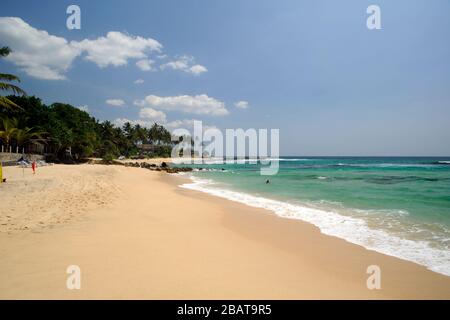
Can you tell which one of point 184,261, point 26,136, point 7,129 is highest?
point 7,129

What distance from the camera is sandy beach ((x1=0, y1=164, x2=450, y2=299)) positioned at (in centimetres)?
392

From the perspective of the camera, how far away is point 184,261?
4.98 metres

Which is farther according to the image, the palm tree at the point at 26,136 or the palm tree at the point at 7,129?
the palm tree at the point at 26,136

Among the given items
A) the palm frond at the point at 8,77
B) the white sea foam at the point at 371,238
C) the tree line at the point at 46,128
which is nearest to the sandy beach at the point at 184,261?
the white sea foam at the point at 371,238

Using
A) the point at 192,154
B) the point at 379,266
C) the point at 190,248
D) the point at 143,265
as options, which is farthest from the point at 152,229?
the point at 192,154

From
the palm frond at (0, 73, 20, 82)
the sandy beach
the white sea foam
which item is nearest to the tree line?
the palm frond at (0, 73, 20, 82)

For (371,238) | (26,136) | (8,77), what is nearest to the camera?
(371,238)

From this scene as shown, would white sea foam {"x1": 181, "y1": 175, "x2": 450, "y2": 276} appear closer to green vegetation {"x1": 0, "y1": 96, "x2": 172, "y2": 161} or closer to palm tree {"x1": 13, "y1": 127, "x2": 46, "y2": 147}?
green vegetation {"x1": 0, "y1": 96, "x2": 172, "y2": 161}

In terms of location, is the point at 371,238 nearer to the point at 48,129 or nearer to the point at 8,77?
the point at 8,77

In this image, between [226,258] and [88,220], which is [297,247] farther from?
[88,220]

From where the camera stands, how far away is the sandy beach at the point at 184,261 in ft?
12.9

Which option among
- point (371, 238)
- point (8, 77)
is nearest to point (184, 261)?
point (371, 238)

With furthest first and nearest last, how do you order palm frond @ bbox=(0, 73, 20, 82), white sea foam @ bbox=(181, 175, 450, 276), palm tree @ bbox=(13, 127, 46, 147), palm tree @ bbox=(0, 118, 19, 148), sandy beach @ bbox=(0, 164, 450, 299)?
palm tree @ bbox=(13, 127, 46, 147) → palm tree @ bbox=(0, 118, 19, 148) → palm frond @ bbox=(0, 73, 20, 82) → white sea foam @ bbox=(181, 175, 450, 276) → sandy beach @ bbox=(0, 164, 450, 299)

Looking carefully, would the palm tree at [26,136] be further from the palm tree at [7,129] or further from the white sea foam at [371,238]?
the white sea foam at [371,238]
